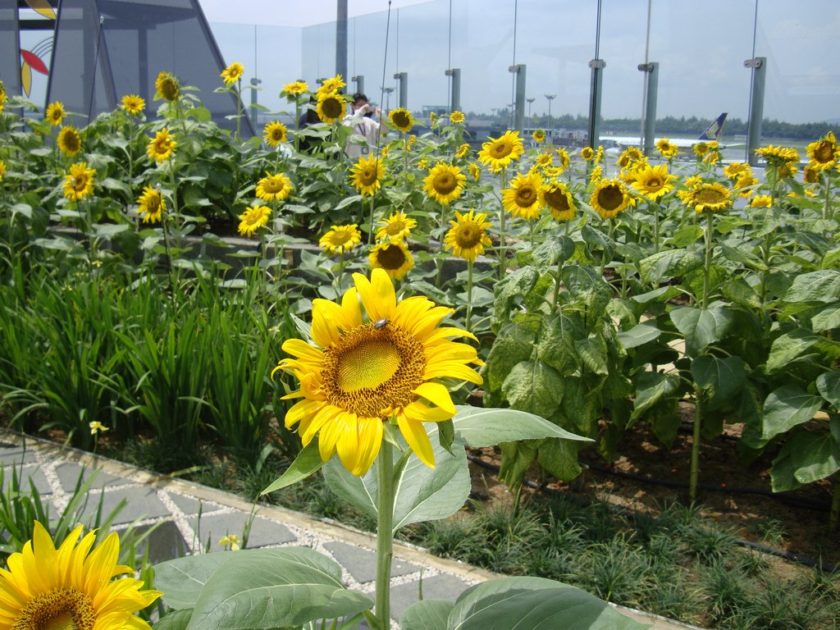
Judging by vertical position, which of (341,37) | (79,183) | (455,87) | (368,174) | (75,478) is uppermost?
(341,37)

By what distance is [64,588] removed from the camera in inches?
35.8

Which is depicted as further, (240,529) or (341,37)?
(341,37)

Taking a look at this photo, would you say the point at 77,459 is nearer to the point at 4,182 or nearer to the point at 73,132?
the point at 73,132

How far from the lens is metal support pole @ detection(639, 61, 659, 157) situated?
27.2 feet

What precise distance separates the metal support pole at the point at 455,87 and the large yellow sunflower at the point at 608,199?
788 centimetres

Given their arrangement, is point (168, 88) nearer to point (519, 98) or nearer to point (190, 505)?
point (190, 505)

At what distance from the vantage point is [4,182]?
5.27 m

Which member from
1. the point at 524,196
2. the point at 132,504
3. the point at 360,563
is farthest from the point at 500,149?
the point at 132,504

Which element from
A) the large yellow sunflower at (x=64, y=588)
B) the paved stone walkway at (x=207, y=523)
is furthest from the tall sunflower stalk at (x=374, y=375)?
the paved stone walkway at (x=207, y=523)

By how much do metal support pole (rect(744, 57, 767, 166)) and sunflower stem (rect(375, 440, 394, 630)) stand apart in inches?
289

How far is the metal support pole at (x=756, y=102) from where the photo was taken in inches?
300

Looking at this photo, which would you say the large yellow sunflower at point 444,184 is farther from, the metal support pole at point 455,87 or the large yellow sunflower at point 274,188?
the metal support pole at point 455,87

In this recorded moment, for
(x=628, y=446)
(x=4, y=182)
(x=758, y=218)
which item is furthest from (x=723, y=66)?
(x=4, y=182)

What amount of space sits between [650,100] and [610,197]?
6075 millimetres
